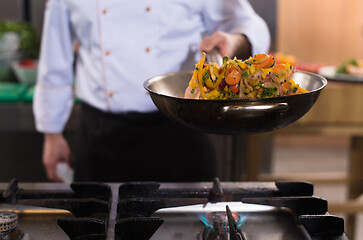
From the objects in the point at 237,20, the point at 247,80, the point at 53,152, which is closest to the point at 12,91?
the point at 53,152

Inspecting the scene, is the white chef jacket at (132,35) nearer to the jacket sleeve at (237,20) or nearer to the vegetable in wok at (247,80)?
the jacket sleeve at (237,20)

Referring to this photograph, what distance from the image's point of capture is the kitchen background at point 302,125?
224 centimetres

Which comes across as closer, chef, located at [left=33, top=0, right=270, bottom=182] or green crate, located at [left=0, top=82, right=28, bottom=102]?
chef, located at [left=33, top=0, right=270, bottom=182]

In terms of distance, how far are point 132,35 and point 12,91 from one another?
3.24ft

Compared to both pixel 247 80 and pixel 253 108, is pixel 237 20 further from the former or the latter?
pixel 253 108

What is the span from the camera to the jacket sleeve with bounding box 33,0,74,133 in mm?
1599

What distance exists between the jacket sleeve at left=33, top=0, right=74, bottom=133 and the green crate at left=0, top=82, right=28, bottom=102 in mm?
569

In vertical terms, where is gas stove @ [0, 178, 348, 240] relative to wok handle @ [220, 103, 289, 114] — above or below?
below

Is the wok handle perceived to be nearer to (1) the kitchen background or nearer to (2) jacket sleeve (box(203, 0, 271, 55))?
(2) jacket sleeve (box(203, 0, 271, 55))

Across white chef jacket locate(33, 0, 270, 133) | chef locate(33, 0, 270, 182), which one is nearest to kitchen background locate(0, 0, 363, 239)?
chef locate(33, 0, 270, 182)

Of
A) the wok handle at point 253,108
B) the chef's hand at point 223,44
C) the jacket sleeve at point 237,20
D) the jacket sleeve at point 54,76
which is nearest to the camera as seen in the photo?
the wok handle at point 253,108

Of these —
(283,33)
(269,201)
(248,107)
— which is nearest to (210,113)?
(248,107)

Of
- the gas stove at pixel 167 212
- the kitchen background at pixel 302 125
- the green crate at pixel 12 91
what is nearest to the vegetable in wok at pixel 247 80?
the gas stove at pixel 167 212

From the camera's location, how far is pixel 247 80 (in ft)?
2.75
